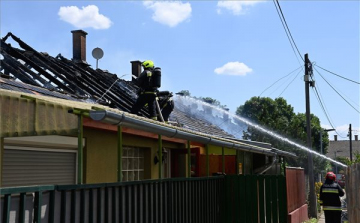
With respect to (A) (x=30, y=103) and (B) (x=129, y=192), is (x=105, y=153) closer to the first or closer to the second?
(B) (x=129, y=192)

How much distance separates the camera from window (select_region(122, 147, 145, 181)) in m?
9.98

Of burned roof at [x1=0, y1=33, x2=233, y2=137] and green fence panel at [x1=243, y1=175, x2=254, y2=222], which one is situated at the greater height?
burned roof at [x1=0, y1=33, x2=233, y2=137]

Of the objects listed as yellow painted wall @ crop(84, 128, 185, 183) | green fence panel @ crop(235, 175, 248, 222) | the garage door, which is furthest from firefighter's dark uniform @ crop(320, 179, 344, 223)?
the garage door

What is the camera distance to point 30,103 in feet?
16.3

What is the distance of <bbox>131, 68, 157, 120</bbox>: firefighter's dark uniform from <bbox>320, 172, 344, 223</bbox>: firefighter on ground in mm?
4850

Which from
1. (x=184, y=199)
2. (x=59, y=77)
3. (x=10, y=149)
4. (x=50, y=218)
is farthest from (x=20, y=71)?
(x=50, y=218)

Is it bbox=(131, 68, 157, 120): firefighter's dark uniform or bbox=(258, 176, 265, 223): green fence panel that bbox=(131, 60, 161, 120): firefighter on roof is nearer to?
bbox=(131, 68, 157, 120): firefighter's dark uniform

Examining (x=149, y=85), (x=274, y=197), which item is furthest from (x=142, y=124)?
(x=274, y=197)

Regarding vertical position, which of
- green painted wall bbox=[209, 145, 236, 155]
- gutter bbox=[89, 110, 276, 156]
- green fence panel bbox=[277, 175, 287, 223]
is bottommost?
green fence panel bbox=[277, 175, 287, 223]

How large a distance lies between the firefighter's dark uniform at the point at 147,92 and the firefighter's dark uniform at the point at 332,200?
487cm

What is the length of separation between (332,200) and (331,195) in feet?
0.43

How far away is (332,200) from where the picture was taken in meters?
11.2

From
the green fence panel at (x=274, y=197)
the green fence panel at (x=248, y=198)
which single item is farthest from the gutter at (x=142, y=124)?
the green fence panel at (x=274, y=197)

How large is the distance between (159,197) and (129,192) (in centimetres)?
92
